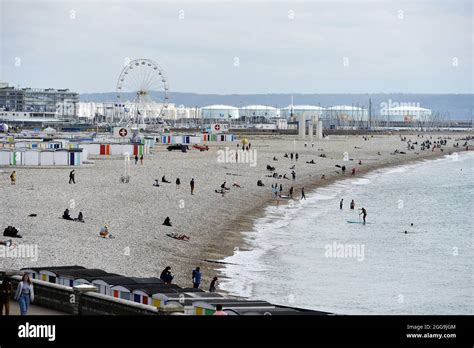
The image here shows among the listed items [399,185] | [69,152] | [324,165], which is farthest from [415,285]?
[324,165]

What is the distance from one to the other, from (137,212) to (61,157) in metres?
18.1

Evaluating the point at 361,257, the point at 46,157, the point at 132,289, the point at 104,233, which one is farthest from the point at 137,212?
the point at 46,157

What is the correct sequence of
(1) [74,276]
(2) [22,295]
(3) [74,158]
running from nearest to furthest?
(2) [22,295], (1) [74,276], (3) [74,158]

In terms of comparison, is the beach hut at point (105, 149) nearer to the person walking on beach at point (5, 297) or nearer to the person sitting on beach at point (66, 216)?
the person sitting on beach at point (66, 216)

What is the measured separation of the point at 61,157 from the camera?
5191cm

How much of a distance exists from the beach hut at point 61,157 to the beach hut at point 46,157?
0.26 metres

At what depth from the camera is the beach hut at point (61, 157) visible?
5181cm

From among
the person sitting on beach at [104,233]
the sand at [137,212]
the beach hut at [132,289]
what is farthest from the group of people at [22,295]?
the person sitting on beach at [104,233]

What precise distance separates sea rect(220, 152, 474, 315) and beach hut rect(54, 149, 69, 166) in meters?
13.0

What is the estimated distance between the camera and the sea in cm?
2495

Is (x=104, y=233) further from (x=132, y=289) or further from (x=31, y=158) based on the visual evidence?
(x=31, y=158)

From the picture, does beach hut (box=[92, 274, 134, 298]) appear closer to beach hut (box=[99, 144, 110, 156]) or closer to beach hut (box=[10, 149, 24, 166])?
beach hut (box=[10, 149, 24, 166])

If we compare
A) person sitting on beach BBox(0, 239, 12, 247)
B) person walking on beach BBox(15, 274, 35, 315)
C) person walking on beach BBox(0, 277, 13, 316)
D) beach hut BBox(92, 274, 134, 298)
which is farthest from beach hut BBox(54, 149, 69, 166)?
person walking on beach BBox(15, 274, 35, 315)
